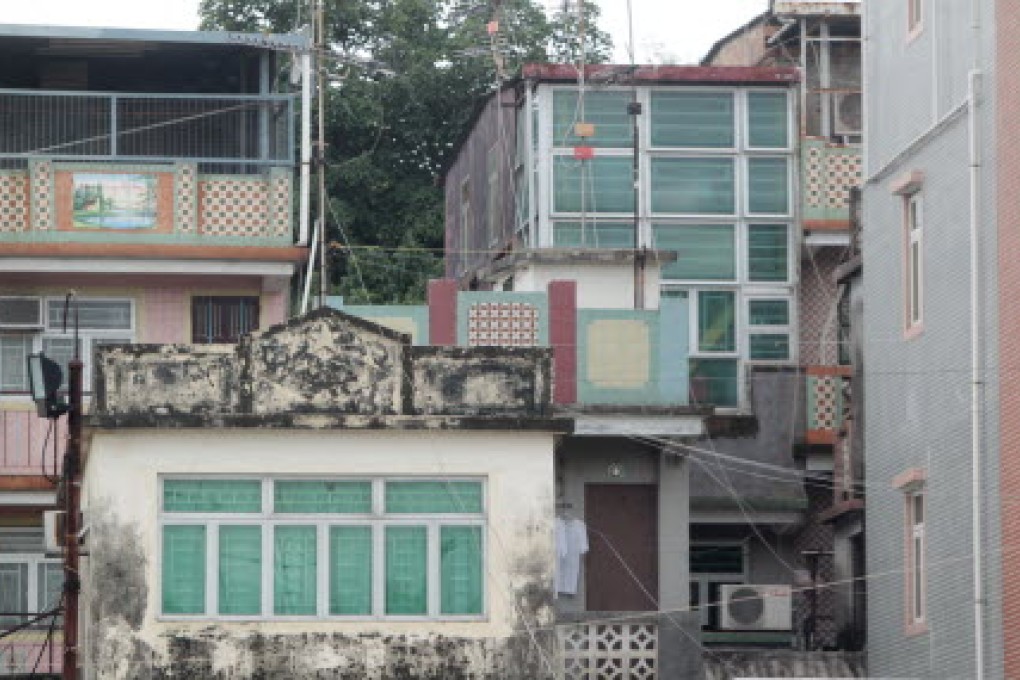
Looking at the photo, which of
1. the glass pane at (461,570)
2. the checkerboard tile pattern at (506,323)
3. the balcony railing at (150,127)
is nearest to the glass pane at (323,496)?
the glass pane at (461,570)

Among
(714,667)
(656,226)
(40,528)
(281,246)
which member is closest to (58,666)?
(40,528)

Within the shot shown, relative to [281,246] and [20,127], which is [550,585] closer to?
[281,246]

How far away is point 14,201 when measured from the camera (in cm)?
3572

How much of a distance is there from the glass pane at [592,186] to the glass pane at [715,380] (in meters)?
2.27

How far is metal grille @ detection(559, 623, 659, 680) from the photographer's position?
32031 millimetres

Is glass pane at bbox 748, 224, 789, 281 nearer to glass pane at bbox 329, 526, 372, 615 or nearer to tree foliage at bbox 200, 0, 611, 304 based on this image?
tree foliage at bbox 200, 0, 611, 304

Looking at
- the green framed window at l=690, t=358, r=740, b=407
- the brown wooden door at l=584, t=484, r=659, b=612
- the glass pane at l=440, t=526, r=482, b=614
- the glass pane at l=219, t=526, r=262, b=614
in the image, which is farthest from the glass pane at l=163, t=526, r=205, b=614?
the green framed window at l=690, t=358, r=740, b=407

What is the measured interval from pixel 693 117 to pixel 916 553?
9.37 m

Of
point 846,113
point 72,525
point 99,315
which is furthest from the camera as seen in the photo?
point 846,113

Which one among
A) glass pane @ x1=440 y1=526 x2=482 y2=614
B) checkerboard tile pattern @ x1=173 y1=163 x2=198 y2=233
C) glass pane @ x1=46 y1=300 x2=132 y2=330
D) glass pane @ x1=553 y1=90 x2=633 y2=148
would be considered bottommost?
glass pane @ x1=440 y1=526 x2=482 y2=614

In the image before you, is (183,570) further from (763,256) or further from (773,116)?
(773,116)

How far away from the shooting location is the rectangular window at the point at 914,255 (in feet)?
109

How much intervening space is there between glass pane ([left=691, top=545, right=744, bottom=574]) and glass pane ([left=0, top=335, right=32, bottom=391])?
8985mm

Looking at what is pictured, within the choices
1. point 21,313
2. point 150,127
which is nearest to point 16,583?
point 21,313
